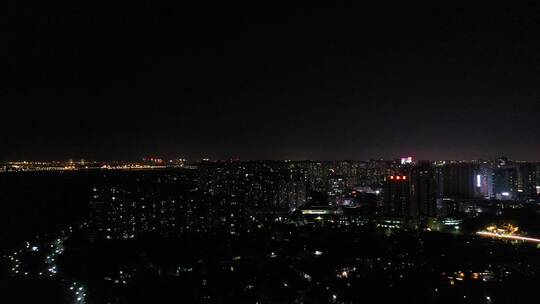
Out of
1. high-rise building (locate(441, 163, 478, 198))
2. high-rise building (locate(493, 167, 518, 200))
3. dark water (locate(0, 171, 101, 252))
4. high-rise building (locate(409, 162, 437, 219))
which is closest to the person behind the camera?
dark water (locate(0, 171, 101, 252))

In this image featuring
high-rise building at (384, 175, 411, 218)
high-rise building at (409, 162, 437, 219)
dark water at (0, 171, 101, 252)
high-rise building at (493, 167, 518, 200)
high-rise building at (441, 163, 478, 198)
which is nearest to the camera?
→ dark water at (0, 171, 101, 252)

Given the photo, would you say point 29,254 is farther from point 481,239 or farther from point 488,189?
point 488,189

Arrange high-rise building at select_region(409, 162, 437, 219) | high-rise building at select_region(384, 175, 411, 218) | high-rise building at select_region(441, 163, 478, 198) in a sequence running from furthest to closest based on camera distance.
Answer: high-rise building at select_region(441, 163, 478, 198), high-rise building at select_region(384, 175, 411, 218), high-rise building at select_region(409, 162, 437, 219)

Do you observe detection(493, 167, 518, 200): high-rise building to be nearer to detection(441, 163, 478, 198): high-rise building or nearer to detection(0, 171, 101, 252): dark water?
detection(441, 163, 478, 198): high-rise building

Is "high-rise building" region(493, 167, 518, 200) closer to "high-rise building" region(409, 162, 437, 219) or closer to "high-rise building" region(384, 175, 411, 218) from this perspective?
"high-rise building" region(409, 162, 437, 219)

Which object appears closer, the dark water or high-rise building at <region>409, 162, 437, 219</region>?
the dark water

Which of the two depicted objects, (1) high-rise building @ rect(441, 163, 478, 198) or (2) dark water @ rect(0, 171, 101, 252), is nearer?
(2) dark water @ rect(0, 171, 101, 252)

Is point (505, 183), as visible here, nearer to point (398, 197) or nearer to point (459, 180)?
point (459, 180)

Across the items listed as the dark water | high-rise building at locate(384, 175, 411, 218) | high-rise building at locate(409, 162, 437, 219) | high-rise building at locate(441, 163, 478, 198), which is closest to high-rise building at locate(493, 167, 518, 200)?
high-rise building at locate(441, 163, 478, 198)

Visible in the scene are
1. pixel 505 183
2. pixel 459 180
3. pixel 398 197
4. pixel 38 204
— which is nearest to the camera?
pixel 38 204

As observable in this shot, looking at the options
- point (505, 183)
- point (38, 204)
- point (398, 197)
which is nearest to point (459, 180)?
point (505, 183)

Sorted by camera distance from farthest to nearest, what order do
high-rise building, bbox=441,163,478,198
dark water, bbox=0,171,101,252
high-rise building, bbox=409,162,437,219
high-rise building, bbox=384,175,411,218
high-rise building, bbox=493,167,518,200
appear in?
1. high-rise building, bbox=441,163,478,198
2. high-rise building, bbox=493,167,518,200
3. high-rise building, bbox=384,175,411,218
4. high-rise building, bbox=409,162,437,219
5. dark water, bbox=0,171,101,252
